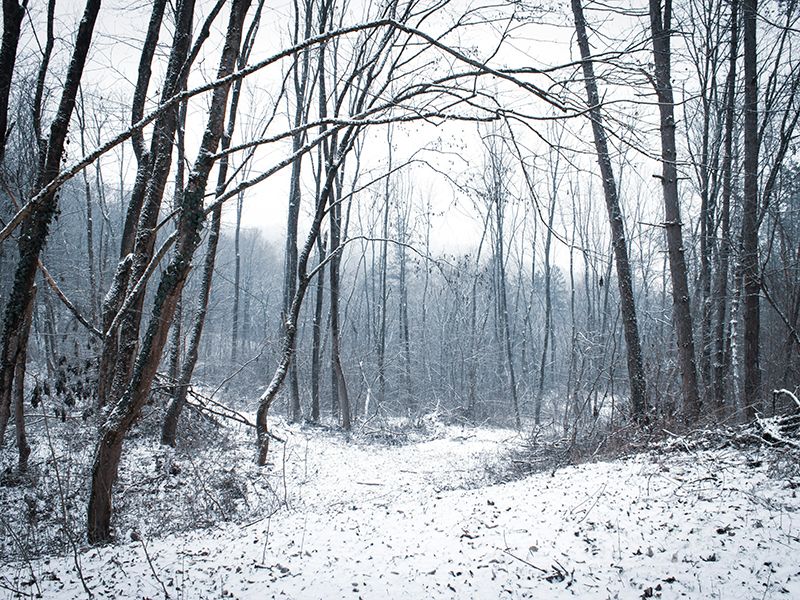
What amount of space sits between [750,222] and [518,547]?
8076 millimetres

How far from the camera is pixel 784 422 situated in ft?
15.2

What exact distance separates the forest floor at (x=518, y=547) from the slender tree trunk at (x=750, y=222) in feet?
14.6

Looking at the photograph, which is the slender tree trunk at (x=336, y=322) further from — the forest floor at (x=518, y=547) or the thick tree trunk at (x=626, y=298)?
the forest floor at (x=518, y=547)

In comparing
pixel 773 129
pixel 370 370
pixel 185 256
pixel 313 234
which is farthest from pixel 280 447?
pixel 773 129

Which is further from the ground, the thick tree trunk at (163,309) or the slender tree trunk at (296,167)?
the slender tree trunk at (296,167)

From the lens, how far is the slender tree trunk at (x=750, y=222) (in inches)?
324

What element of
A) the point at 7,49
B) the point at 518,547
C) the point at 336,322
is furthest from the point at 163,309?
the point at 336,322

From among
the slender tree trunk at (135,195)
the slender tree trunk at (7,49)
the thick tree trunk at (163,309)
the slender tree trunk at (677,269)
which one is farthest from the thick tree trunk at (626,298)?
the slender tree trunk at (7,49)

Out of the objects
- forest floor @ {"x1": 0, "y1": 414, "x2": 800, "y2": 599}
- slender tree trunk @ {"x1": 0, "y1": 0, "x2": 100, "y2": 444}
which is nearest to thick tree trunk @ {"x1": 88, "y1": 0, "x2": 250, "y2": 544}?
forest floor @ {"x1": 0, "y1": 414, "x2": 800, "y2": 599}

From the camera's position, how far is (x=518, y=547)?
3.54m

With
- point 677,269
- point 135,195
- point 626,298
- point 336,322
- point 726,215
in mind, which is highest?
point 726,215

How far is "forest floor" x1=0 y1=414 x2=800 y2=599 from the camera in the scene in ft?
9.71

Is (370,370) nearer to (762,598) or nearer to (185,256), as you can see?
(185,256)

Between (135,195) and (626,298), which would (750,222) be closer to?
(626,298)
